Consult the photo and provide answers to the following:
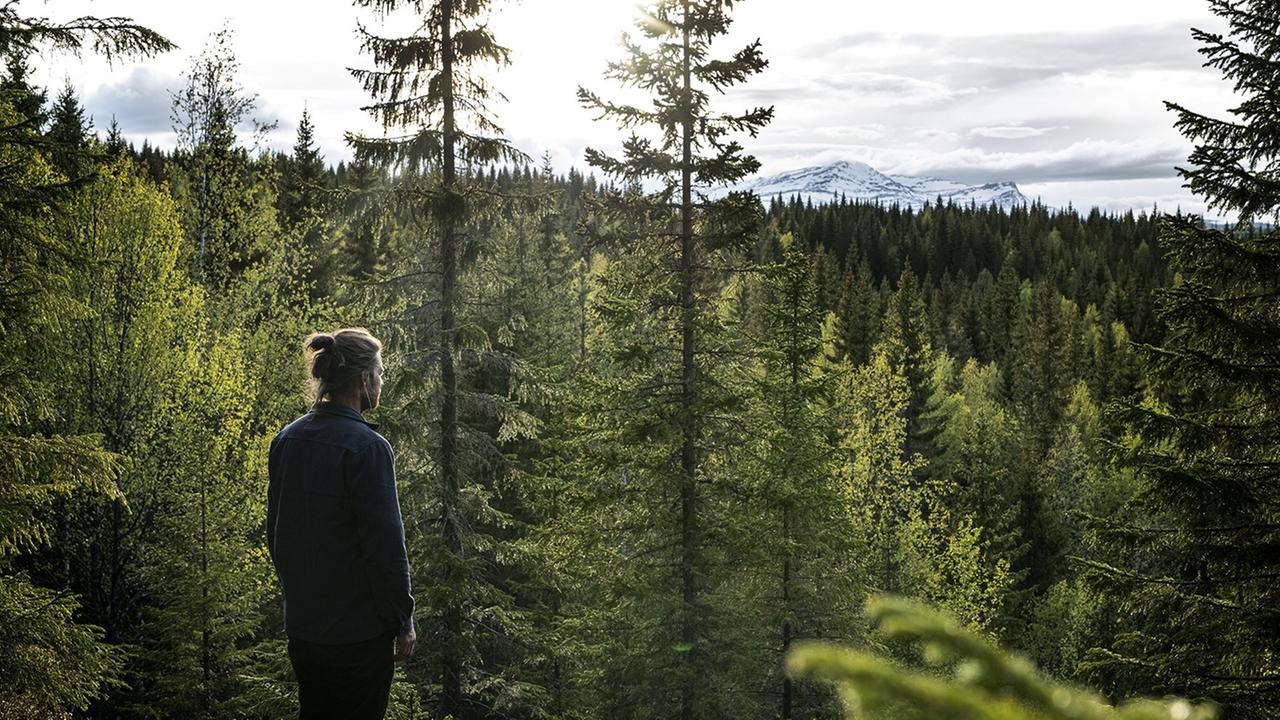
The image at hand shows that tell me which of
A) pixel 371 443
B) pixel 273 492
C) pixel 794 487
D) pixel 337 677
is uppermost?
pixel 371 443

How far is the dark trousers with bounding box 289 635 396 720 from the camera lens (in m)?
3.89

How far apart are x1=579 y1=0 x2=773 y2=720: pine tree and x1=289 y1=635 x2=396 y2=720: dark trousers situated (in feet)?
33.1

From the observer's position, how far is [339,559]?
3879 millimetres

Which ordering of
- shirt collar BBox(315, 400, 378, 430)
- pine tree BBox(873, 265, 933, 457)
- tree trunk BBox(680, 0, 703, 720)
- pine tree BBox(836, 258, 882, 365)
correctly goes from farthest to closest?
pine tree BBox(836, 258, 882, 365), pine tree BBox(873, 265, 933, 457), tree trunk BBox(680, 0, 703, 720), shirt collar BBox(315, 400, 378, 430)

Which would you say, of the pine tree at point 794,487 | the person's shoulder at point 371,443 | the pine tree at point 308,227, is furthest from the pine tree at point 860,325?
the person's shoulder at point 371,443

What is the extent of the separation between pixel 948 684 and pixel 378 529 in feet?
10.5

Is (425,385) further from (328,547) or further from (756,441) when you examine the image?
(328,547)

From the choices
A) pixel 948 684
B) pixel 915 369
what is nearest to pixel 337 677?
pixel 948 684

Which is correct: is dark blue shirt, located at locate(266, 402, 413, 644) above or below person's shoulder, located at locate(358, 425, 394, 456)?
below

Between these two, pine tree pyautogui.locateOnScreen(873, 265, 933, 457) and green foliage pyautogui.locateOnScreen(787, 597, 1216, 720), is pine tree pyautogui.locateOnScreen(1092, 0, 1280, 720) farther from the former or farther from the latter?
pine tree pyautogui.locateOnScreen(873, 265, 933, 457)

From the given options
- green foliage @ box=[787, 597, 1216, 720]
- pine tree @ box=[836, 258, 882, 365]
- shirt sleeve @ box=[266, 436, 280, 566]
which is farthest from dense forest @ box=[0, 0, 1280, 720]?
pine tree @ box=[836, 258, 882, 365]

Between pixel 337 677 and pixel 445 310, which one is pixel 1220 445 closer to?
pixel 337 677

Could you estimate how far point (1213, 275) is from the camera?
7.09m

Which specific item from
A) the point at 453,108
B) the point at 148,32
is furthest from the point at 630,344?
the point at 148,32
